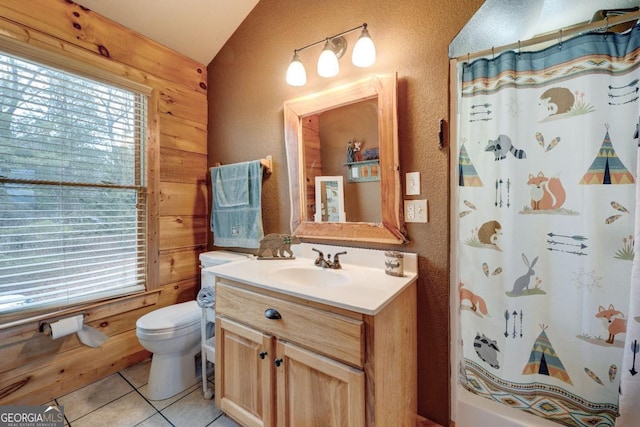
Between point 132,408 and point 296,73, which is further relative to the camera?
point 296,73

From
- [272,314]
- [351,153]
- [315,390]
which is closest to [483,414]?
[315,390]

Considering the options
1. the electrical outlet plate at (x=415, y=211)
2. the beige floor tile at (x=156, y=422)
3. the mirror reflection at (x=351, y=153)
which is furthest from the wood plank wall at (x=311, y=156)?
the beige floor tile at (x=156, y=422)

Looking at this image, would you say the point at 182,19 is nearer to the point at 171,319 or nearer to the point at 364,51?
the point at 364,51

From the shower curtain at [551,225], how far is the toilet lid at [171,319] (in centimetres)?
151

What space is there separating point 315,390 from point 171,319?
1.03 metres

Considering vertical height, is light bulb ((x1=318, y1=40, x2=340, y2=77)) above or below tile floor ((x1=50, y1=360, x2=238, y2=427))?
above

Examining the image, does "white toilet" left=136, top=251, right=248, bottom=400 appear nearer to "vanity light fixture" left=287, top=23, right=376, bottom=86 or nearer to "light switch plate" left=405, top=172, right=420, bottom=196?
"light switch plate" left=405, top=172, right=420, bottom=196

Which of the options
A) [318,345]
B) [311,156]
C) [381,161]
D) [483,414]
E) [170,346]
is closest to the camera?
[318,345]

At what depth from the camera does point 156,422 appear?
137cm

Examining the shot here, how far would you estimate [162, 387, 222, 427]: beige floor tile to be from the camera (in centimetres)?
138

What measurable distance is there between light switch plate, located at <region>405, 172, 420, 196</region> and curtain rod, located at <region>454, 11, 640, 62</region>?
0.55 m

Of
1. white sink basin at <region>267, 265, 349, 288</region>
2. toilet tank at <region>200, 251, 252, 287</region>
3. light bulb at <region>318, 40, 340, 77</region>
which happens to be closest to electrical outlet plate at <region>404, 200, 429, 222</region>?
white sink basin at <region>267, 265, 349, 288</region>

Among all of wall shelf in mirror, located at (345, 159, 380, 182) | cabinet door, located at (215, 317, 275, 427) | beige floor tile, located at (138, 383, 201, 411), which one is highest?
wall shelf in mirror, located at (345, 159, 380, 182)

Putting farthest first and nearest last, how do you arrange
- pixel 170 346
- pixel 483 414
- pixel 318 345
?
pixel 170 346 < pixel 483 414 < pixel 318 345
